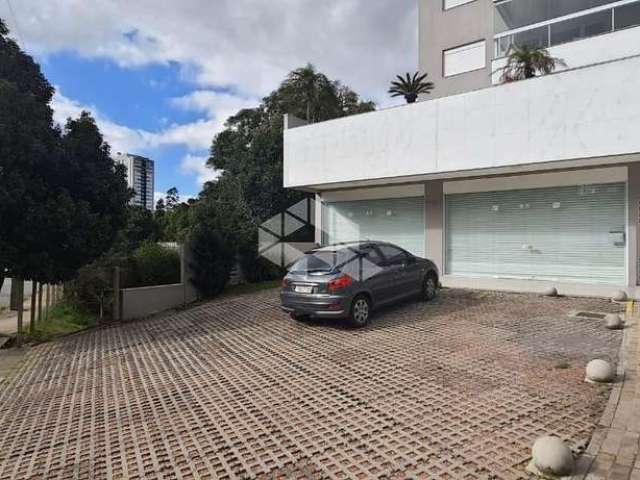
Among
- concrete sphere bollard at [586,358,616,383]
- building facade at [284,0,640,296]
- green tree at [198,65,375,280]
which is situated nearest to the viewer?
concrete sphere bollard at [586,358,616,383]

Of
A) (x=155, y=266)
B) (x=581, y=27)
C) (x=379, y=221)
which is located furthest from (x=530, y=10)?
(x=155, y=266)

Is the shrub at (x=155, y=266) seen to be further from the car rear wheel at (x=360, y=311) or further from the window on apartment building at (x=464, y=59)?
the window on apartment building at (x=464, y=59)

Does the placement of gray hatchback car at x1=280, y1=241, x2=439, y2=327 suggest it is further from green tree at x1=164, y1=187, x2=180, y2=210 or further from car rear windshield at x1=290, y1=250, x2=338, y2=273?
green tree at x1=164, y1=187, x2=180, y2=210

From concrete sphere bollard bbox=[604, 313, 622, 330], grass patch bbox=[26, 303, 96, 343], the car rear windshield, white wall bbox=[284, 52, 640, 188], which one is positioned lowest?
grass patch bbox=[26, 303, 96, 343]

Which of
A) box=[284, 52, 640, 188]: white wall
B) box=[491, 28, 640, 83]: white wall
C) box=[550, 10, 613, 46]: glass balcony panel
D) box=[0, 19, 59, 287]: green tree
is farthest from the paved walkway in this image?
box=[550, 10, 613, 46]: glass balcony panel

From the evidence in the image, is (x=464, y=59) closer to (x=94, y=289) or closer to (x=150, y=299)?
(x=150, y=299)

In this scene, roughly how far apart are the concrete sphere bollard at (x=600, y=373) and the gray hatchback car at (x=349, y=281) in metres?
3.96

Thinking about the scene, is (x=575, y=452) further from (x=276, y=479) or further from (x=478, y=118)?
(x=478, y=118)

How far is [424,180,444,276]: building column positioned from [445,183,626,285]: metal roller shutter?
212 mm

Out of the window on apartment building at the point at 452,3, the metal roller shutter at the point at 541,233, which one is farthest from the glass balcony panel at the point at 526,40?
the metal roller shutter at the point at 541,233

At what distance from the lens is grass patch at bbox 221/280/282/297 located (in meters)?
14.1

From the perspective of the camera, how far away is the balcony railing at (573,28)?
14.5 meters

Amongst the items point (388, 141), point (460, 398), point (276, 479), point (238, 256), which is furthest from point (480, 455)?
point (238, 256)

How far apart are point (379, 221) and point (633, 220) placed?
6783 millimetres
